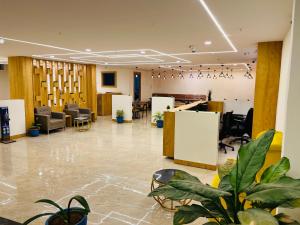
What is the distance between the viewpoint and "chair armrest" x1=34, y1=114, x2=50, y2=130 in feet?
26.3

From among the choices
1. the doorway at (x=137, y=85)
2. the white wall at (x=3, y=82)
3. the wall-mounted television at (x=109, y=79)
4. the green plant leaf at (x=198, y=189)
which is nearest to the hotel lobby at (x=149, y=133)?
the green plant leaf at (x=198, y=189)

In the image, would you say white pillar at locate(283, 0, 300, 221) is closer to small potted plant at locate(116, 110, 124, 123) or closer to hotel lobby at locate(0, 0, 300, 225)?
hotel lobby at locate(0, 0, 300, 225)

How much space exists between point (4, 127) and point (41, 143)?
1248mm

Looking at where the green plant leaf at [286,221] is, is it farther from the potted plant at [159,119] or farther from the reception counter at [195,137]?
the potted plant at [159,119]

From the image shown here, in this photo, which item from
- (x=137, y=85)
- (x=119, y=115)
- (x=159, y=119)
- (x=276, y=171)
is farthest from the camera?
(x=137, y=85)

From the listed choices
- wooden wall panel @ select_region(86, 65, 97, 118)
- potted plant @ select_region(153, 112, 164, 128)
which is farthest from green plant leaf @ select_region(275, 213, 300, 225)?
wooden wall panel @ select_region(86, 65, 97, 118)

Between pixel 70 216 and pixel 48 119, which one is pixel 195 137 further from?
pixel 48 119

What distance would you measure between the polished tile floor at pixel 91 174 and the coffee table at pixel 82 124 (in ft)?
4.02

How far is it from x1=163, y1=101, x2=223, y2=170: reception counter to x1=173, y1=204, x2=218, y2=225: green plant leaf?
11.6 feet

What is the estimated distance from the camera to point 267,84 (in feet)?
16.0

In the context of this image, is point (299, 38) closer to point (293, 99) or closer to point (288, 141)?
point (293, 99)

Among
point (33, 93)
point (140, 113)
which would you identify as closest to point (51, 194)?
point (33, 93)

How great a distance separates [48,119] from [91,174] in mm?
4250

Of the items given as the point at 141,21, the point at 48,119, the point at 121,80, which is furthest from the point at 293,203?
the point at 121,80
